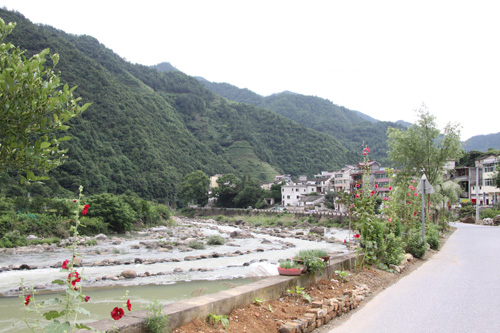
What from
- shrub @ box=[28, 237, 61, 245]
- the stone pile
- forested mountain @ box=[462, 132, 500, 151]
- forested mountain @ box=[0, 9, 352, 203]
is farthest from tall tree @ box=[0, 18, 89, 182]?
forested mountain @ box=[462, 132, 500, 151]

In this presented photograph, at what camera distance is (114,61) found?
161250mm

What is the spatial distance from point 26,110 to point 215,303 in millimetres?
3117

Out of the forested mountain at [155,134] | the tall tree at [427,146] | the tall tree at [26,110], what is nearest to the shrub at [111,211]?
the forested mountain at [155,134]

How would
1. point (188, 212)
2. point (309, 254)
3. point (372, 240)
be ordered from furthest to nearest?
1. point (188, 212)
2. point (372, 240)
3. point (309, 254)

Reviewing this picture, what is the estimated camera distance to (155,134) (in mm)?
110312

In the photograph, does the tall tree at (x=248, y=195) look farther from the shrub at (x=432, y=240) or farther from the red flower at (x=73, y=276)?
the red flower at (x=73, y=276)

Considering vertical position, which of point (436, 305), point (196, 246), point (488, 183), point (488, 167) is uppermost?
point (488, 167)

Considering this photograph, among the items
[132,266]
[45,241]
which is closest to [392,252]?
[132,266]

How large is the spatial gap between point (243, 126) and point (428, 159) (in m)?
132

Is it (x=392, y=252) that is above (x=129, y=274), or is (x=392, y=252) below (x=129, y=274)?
above

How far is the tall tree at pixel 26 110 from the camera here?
329cm

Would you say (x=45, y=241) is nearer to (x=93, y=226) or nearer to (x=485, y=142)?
(x=93, y=226)

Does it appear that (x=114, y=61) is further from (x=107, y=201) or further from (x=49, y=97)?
(x=49, y=97)

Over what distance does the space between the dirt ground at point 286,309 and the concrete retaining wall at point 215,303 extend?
3.5 inches
